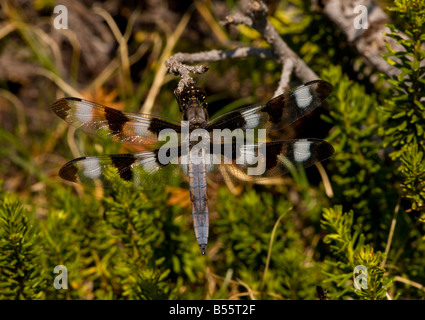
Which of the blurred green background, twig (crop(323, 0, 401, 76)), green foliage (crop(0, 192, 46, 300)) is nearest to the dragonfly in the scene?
the blurred green background

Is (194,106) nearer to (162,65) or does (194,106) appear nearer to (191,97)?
(191,97)

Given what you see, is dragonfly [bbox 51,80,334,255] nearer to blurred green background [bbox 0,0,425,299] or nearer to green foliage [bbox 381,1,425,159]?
blurred green background [bbox 0,0,425,299]

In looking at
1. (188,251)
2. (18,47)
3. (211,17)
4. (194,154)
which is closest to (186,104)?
(194,154)

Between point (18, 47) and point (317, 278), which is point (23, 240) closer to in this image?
point (317, 278)

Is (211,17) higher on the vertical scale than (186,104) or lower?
higher

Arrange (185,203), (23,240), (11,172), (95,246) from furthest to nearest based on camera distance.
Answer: (11,172)
(185,203)
(95,246)
(23,240)

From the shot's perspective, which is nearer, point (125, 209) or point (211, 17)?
point (125, 209)

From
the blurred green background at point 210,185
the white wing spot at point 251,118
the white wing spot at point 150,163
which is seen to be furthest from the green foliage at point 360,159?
the white wing spot at point 150,163

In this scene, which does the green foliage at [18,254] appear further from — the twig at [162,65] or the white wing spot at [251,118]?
the twig at [162,65]

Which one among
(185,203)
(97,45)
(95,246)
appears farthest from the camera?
(97,45)
